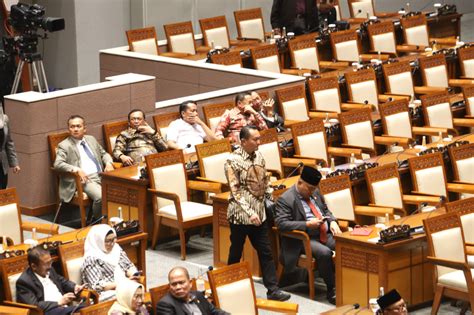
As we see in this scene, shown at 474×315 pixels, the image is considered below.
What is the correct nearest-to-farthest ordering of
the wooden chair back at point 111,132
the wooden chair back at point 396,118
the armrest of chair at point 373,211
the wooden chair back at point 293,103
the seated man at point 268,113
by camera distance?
the armrest of chair at point 373,211
the wooden chair back at point 111,132
the seated man at point 268,113
the wooden chair back at point 396,118
the wooden chair back at point 293,103

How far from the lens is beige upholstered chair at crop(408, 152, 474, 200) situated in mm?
11312

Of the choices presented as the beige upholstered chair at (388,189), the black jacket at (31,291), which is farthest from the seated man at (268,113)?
the black jacket at (31,291)

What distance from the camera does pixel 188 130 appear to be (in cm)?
Answer: 1215

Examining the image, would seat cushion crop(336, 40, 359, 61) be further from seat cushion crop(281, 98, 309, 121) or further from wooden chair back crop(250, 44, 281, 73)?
seat cushion crop(281, 98, 309, 121)

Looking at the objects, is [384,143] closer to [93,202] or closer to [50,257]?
[93,202]

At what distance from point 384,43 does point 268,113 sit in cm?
369

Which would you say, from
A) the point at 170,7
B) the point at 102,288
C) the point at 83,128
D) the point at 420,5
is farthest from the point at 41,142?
the point at 420,5

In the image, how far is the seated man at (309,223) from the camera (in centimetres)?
994

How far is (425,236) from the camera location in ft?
32.2

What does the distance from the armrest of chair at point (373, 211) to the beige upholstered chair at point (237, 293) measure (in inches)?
78.2

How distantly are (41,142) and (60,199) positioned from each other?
1.73 ft

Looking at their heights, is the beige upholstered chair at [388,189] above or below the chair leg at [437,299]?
above

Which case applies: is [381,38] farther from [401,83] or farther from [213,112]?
[213,112]

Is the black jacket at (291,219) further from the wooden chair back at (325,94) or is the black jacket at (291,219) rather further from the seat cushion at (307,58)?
the seat cushion at (307,58)
